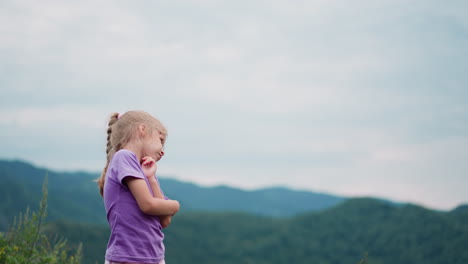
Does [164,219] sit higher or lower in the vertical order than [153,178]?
lower

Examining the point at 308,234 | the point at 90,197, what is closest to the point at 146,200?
the point at 308,234

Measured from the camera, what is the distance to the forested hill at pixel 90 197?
66.9 m

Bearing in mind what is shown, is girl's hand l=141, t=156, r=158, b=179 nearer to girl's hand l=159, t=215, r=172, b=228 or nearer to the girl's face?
the girl's face

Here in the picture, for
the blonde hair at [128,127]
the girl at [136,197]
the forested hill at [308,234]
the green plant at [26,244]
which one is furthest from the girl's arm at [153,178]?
the forested hill at [308,234]

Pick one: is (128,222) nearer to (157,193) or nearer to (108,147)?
(157,193)

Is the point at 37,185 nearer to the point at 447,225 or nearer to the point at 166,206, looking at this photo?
the point at 447,225

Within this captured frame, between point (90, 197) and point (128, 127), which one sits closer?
point (128, 127)

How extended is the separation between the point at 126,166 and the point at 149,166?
0.65 ft

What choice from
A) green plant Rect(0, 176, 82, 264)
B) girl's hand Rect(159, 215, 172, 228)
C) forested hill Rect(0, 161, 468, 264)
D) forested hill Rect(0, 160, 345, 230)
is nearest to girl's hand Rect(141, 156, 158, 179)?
girl's hand Rect(159, 215, 172, 228)

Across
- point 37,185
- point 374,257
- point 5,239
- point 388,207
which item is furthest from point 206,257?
point 5,239

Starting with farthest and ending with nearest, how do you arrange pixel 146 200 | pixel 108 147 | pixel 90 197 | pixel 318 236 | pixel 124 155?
pixel 90 197 < pixel 318 236 < pixel 108 147 < pixel 124 155 < pixel 146 200

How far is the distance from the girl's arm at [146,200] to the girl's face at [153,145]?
0.28 meters

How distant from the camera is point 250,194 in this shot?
148 meters

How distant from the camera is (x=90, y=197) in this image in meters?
95.8
